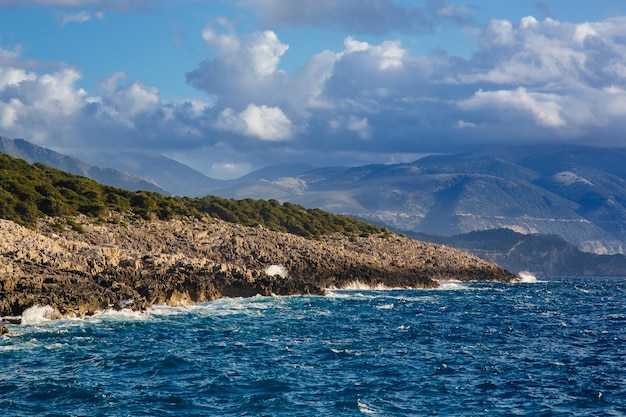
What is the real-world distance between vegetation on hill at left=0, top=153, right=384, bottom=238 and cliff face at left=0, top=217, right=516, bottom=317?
142 inches

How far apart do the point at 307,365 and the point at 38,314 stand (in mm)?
21079

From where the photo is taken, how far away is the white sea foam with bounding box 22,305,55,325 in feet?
172

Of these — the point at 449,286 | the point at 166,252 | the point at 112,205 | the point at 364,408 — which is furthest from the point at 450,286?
the point at 364,408

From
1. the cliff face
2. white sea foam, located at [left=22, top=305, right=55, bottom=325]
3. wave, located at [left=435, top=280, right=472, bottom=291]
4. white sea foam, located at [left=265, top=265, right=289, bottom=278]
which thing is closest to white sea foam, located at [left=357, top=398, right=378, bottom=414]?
white sea foam, located at [left=22, top=305, right=55, bottom=325]

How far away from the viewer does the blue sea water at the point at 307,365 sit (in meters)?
34.9

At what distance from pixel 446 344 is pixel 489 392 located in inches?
577

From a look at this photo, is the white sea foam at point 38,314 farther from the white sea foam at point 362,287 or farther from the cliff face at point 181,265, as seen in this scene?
the white sea foam at point 362,287

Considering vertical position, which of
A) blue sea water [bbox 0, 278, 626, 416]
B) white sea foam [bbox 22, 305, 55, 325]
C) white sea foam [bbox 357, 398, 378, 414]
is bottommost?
white sea foam [bbox 357, 398, 378, 414]

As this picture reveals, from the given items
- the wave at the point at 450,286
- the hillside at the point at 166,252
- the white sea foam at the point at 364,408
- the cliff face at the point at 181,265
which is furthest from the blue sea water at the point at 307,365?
the wave at the point at 450,286

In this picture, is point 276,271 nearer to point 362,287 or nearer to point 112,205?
point 362,287

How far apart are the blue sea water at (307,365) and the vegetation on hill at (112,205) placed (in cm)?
3855

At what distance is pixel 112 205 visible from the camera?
355ft

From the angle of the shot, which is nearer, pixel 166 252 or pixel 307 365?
pixel 307 365

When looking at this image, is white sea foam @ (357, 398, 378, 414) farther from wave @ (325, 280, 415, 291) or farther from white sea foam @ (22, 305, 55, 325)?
wave @ (325, 280, 415, 291)
